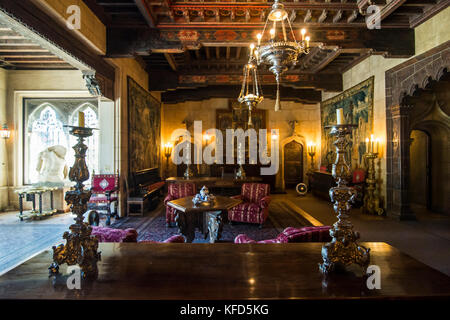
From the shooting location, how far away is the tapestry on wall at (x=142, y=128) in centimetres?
733

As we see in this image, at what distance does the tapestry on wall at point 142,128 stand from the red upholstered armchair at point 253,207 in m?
3.41

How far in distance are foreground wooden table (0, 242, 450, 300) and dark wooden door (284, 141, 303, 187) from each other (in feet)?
34.8

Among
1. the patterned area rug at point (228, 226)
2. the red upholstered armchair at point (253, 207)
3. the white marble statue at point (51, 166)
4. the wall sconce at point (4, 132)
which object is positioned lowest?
the patterned area rug at point (228, 226)

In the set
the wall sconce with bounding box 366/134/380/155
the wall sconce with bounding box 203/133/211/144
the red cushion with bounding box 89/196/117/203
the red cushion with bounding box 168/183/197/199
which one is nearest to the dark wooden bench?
the red cushion with bounding box 89/196/117/203

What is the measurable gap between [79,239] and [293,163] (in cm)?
1168

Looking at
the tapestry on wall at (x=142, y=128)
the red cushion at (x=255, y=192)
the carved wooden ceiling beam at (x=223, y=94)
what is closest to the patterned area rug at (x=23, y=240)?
the tapestry on wall at (x=142, y=128)

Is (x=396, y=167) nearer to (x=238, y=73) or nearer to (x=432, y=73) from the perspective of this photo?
(x=432, y=73)

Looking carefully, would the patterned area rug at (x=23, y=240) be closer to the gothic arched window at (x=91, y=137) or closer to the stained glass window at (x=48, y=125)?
the stained glass window at (x=48, y=125)

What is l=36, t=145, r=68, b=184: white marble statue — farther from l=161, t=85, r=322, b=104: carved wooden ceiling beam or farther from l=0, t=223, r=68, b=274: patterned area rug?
l=161, t=85, r=322, b=104: carved wooden ceiling beam

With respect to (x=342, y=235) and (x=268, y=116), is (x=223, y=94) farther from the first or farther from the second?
(x=342, y=235)

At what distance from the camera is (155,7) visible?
538 cm

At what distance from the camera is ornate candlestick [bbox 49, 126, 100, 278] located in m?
1.56

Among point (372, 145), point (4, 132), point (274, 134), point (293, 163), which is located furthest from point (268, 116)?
point (4, 132)

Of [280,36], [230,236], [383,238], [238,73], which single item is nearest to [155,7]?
[280,36]
